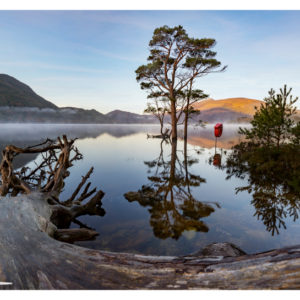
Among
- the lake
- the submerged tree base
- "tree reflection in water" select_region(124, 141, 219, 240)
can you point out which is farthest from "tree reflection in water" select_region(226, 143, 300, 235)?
the submerged tree base

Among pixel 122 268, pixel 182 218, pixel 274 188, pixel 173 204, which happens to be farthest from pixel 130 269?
pixel 274 188

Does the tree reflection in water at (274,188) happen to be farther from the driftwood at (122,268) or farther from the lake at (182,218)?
the driftwood at (122,268)

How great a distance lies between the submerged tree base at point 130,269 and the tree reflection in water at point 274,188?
132 inches

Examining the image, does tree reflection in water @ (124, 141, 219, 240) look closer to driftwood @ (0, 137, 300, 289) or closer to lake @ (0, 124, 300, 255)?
lake @ (0, 124, 300, 255)

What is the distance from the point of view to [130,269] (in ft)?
6.75

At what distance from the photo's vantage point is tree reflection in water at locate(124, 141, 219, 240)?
4.84 meters

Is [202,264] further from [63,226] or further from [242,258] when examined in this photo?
[63,226]

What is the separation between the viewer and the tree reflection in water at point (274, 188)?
534 cm

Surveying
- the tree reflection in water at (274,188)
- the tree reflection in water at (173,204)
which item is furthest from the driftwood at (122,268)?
the tree reflection in water at (274,188)

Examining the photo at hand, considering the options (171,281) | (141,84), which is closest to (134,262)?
(171,281)

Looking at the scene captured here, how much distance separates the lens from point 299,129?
12242 mm

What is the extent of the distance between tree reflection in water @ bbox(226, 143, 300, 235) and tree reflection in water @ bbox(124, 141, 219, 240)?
148 cm

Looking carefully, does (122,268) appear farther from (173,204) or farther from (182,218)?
(173,204)

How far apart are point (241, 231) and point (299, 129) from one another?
1070 centimetres
